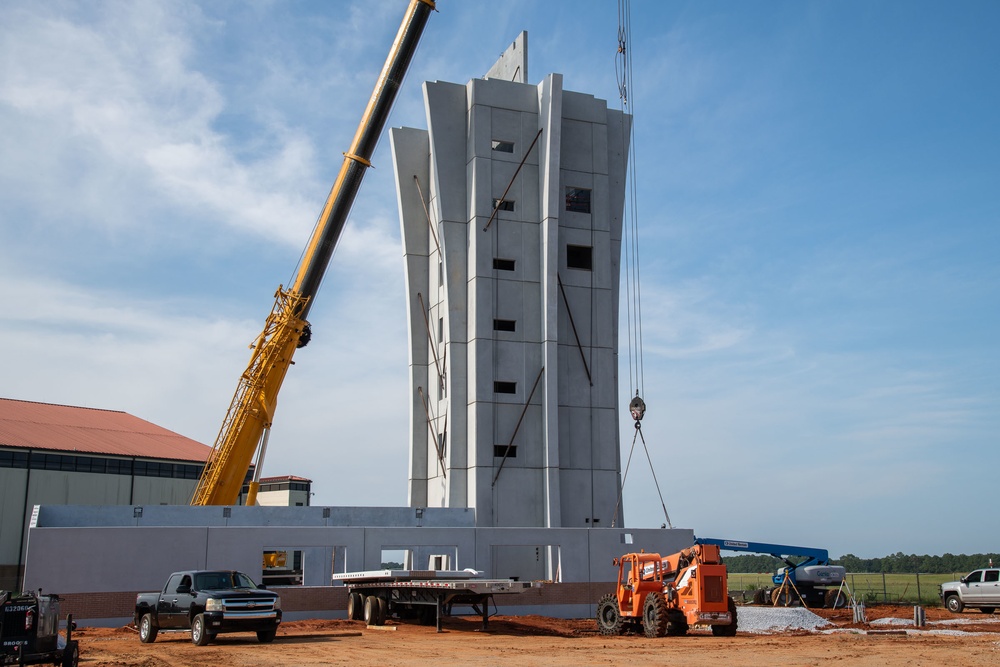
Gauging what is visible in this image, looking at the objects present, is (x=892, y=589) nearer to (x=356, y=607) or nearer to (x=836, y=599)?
(x=836, y=599)

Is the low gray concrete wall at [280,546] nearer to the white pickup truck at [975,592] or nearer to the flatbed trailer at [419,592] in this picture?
the flatbed trailer at [419,592]

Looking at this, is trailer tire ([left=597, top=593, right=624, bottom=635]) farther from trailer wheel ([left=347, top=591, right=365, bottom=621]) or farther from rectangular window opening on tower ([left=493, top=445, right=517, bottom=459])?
rectangular window opening on tower ([left=493, top=445, right=517, bottom=459])

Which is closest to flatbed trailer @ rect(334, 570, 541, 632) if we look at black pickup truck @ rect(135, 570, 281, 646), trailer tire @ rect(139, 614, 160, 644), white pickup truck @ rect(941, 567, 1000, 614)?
black pickup truck @ rect(135, 570, 281, 646)

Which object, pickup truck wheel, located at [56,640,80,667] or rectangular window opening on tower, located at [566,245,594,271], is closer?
pickup truck wheel, located at [56,640,80,667]

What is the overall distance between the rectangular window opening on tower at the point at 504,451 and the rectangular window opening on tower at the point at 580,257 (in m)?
8.25

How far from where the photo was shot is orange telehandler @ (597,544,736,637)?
25.4m

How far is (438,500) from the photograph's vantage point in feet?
139

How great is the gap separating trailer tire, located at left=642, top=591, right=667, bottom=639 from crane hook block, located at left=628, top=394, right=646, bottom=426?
12.3m

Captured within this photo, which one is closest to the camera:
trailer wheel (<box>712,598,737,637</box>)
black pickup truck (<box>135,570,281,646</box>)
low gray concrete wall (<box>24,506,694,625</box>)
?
black pickup truck (<box>135,570,281,646</box>)

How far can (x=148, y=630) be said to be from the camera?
987 inches

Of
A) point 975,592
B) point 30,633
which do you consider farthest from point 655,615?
point 975,592

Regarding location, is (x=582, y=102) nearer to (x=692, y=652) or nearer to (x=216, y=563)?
(x=216, y=563)

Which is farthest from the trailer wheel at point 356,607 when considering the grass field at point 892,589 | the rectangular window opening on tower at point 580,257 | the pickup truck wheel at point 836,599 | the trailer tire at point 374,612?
the pickup truck wheel at point 836,599

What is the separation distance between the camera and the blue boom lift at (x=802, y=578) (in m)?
40.2
